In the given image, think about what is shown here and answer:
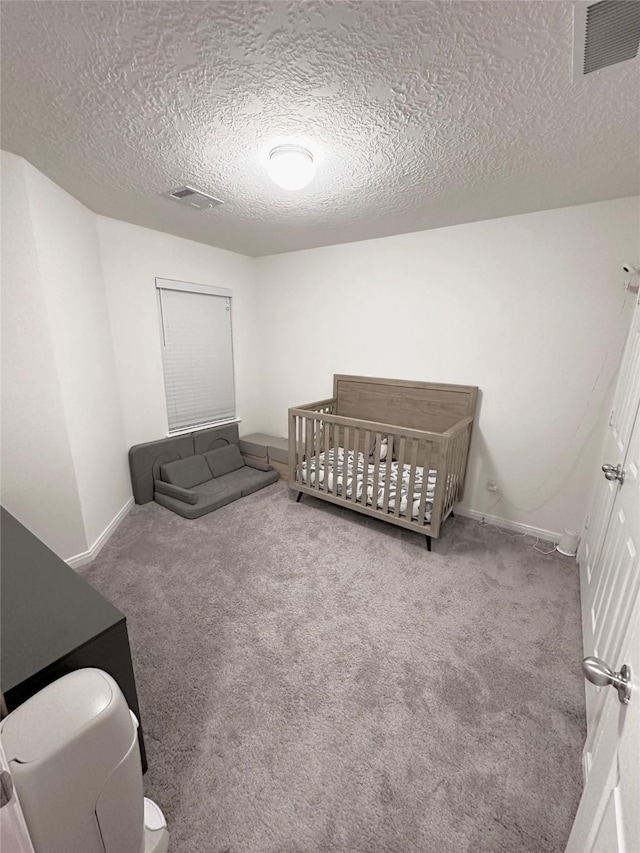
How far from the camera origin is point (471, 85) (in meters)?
1.17

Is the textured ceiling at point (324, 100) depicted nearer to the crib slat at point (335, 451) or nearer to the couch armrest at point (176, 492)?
the crib slat at point (335, 451)

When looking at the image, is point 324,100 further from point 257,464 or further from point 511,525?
point 257,464

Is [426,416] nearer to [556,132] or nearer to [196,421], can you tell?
[556,132]

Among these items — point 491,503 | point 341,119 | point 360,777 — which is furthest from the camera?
point 491,503

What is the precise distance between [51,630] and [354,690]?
120cm

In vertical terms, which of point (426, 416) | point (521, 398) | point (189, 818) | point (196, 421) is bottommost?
point (189, 818)

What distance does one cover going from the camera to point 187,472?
327 cm

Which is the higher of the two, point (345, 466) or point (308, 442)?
point (308, 442)

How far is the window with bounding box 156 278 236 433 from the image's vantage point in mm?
3217

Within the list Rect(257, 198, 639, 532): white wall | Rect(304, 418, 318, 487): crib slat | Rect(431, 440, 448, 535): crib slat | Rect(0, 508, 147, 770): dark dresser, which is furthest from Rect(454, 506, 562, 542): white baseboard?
Rect(0, 508, 147, 770): dark dresser

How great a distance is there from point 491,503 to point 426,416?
0.89 meters

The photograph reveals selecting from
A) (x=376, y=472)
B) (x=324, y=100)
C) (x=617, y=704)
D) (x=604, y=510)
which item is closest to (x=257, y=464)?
(x=376, y=472)

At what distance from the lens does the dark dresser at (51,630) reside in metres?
0.85

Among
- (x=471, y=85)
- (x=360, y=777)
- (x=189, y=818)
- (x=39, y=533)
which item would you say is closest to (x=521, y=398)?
(x=471, y=85)
